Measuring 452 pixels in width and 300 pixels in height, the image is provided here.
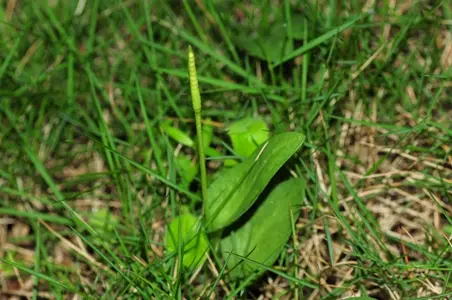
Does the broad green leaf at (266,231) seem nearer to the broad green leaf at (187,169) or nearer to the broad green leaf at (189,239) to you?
the broad green leaf at (189,239)

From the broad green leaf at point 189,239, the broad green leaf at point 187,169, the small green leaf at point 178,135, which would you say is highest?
the small green leaf at point 178,135

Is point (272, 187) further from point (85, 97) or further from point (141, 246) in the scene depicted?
point (85, 97)

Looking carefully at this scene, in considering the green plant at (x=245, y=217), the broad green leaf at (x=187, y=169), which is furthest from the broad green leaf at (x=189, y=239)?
the broad green leaf at (x=187, y=169)

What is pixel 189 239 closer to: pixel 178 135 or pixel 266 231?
pixel 266 231

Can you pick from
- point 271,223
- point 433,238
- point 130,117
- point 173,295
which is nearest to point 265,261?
point 271,223

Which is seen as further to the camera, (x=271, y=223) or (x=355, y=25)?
(x=355, y=25)

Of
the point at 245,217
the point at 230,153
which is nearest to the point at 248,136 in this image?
the point at 230,153
